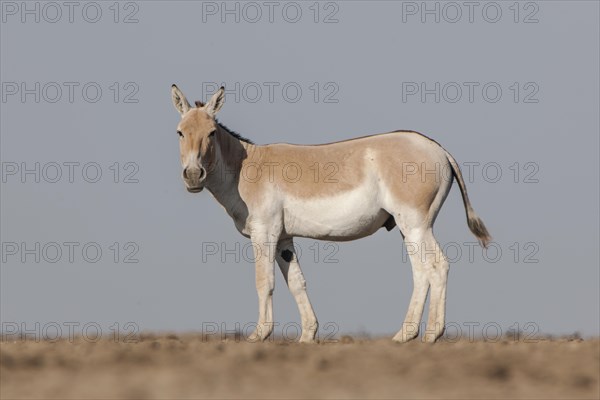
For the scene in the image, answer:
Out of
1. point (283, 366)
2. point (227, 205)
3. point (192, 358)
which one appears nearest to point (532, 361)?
point (283, 366)

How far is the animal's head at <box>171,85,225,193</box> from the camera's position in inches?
638

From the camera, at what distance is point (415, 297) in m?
16.0

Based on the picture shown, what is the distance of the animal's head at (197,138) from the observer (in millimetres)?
16203

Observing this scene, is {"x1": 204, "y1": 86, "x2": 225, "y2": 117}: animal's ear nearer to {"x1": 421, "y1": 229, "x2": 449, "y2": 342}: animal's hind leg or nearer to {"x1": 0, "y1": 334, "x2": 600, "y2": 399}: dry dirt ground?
{"x1": 421, "y1": 229, "x2": 449, "y2": 342}: animal's hind leg

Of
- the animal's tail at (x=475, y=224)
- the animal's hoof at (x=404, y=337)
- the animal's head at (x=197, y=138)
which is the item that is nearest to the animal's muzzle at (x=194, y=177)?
the animal's head at (x=197, y=138)

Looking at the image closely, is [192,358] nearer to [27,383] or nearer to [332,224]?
[27,383]

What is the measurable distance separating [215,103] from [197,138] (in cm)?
94

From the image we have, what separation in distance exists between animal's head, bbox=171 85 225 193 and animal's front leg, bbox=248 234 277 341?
1300mm

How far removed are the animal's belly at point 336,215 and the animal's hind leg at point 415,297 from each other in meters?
0.85

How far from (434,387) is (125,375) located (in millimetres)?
3267

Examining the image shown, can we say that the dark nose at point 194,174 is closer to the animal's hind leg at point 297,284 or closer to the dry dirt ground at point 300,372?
the animal's hind leg at point 297,284

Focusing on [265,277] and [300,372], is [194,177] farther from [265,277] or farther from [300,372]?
[300,372]

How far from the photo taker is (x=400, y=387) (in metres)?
10.5

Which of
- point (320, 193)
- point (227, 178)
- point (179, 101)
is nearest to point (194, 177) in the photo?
point (227, 178)
